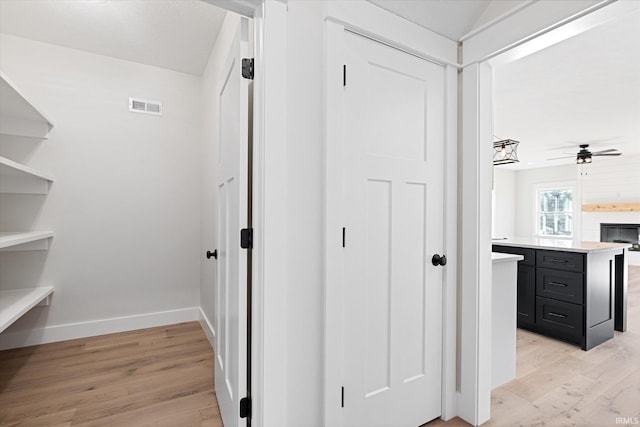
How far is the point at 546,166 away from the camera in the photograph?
859 cm

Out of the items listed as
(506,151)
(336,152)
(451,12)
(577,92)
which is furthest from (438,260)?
(577,92)

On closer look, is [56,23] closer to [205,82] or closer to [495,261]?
[205,82]

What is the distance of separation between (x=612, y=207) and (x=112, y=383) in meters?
9.78

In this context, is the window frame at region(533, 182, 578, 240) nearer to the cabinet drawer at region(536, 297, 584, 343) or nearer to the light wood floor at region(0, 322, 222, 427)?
the cabinet drawer at region(536, 297, 584, 343)

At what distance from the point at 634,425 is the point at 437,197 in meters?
1.71

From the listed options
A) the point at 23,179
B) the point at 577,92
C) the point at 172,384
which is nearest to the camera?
the point at 172,384

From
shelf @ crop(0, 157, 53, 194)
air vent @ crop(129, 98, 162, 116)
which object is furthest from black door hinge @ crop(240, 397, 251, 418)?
air vent @ crop(129, 98, 162, 116)

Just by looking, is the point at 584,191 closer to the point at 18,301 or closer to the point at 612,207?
the point at 612,207

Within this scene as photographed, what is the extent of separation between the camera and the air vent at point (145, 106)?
10.2ft

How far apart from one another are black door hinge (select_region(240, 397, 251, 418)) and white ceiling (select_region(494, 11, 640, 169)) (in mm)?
2775

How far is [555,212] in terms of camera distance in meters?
8.74

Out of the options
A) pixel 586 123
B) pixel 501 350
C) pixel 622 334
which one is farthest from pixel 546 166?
pixel 501 350

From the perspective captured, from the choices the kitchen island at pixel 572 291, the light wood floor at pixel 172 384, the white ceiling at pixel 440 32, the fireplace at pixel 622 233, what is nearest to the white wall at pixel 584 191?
the fireplace at pixel 622 233

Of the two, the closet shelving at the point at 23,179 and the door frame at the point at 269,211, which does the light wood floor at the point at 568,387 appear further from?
the closet shelving at the point at 23,179
